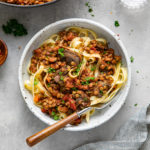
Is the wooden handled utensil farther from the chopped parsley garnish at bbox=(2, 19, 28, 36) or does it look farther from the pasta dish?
the chopped parsley garnish at bbox=(2, 19, 28, 36)

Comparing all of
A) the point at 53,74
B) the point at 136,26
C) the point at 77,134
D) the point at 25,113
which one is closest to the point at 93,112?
the point at 77,134

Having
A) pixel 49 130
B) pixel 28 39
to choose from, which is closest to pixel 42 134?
pixel 49 130

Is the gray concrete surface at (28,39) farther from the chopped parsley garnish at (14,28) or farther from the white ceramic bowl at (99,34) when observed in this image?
the white ceramic bowl at (99,34)

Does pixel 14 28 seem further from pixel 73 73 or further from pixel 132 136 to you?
pixel 132 136

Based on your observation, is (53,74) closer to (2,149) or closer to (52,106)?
→ (52,106)

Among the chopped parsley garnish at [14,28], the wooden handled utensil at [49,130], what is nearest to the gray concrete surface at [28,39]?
the chopped parsley garnish at [14,28]
